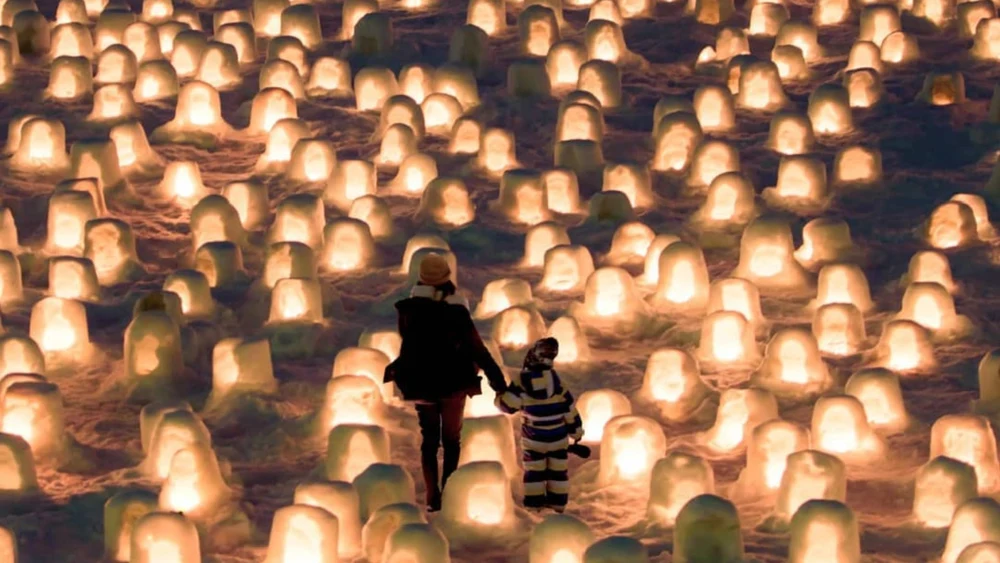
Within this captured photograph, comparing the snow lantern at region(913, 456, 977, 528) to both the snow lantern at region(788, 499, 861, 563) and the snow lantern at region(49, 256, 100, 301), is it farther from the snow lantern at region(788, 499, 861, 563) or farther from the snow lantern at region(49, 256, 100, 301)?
the snow lantern at region(49, 256, 100, 301)

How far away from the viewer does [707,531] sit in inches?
288

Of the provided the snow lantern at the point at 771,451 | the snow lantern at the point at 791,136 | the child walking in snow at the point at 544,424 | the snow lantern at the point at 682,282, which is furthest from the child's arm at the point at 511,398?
the snow lantern at the point at 791,136

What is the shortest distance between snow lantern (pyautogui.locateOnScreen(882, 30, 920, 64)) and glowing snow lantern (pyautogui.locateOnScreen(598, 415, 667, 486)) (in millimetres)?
5248

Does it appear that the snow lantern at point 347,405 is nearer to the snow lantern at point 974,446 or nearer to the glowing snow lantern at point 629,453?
the glowing snow lantern at point 629,453

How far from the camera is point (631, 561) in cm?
694

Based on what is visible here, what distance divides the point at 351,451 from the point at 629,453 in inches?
42.1

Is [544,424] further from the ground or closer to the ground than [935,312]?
closer to the ground

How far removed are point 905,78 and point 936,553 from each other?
547 centimetres

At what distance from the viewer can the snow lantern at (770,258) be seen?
9898mm

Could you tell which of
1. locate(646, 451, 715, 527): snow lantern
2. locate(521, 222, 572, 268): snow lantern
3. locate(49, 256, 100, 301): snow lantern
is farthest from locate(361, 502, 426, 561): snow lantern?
locate(521, 222, 572, 268): snow lantern

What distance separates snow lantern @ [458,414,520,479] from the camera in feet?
26.5

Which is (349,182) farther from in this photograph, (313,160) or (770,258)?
(770,258)

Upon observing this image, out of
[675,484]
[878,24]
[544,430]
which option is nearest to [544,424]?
[544,430]

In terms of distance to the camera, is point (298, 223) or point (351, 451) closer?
point (351, 451)
